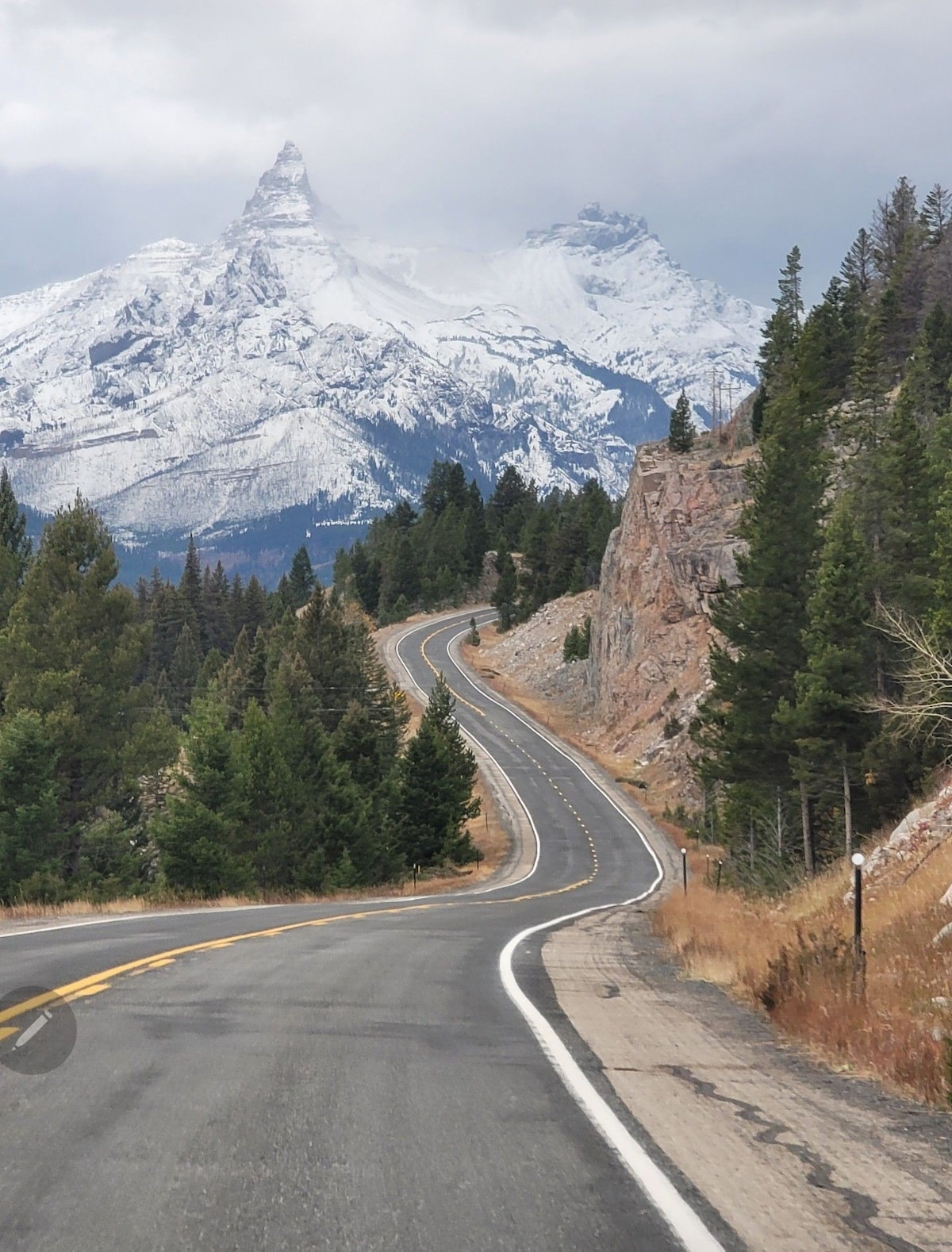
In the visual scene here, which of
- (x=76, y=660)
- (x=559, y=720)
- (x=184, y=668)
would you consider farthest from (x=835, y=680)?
(x=184, y=668)

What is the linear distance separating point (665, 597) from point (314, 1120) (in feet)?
227

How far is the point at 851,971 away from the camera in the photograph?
367 inches

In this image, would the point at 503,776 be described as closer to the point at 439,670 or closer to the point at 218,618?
the point at 439,670

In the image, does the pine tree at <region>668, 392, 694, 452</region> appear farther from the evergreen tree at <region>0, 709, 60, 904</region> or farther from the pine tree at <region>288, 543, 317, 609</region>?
the pine tree at <region>288, 543, 317, 609</region>

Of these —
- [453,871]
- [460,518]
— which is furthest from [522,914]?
[460,518]

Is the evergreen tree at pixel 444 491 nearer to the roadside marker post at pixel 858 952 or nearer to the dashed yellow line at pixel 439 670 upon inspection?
the dashed yellow line at pixel 439 670

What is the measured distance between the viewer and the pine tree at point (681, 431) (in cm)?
8319

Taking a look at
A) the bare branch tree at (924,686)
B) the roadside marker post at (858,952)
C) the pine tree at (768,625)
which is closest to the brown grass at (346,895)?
the pine tree at (768,625)

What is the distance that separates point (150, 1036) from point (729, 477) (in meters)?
71.1

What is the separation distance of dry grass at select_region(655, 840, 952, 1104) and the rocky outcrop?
48314 millimetres

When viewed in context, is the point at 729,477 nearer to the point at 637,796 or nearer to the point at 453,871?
the point at 637,796

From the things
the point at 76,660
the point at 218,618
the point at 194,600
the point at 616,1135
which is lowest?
the point at 616,1135

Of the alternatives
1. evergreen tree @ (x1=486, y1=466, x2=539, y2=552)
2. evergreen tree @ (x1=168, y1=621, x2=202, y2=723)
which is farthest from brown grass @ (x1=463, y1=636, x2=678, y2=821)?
evergreen tree @ (x1=486, y1=466, x2=539, y2=552)

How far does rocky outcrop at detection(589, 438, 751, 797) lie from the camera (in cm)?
6794
